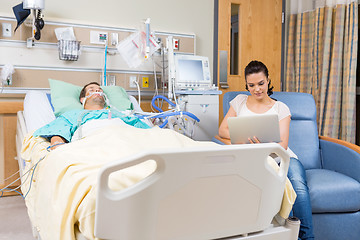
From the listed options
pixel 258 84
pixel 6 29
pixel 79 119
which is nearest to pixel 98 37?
pixel 6 29

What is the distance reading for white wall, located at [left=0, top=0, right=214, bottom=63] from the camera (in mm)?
2861

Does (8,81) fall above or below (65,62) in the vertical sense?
below

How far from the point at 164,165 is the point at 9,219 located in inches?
72.8

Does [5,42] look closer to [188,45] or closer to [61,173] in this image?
[188,45]

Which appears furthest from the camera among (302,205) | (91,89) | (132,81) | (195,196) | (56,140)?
(132,81)

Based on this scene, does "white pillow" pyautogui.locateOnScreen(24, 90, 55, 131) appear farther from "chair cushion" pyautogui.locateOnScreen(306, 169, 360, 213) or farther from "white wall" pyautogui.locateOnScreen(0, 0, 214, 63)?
"chair cushion" pyautogui.locateOnScreen(306, 169, 360, 213)

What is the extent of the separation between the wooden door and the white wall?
16cm

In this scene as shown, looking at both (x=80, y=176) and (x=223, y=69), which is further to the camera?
(x=223, y=69)

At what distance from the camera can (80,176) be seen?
1.09 metres

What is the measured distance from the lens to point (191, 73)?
2.94 m

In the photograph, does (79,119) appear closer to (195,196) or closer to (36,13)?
(195,196)

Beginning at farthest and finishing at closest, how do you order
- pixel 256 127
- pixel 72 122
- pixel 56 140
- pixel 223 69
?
pixel 223 69
pixel 72 122
pixel 56 140
pixel 256 127

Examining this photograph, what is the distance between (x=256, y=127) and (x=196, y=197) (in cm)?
79

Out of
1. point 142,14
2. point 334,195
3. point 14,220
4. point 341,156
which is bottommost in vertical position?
point 14,220
